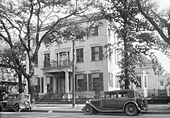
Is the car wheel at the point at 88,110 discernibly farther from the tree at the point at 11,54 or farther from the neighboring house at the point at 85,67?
the neighboring house at the point at 85,67

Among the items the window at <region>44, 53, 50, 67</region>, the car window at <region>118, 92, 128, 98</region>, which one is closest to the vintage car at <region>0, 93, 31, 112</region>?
the car window at <region>118, 92, 128, 98</region>

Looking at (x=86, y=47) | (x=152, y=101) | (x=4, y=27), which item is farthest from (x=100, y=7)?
(x=86, y=47)

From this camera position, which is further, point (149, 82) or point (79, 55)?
point (149, 82)

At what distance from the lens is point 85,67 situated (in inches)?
1494

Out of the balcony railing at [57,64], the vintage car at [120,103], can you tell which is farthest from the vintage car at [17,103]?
the balcony railing at [57,64]

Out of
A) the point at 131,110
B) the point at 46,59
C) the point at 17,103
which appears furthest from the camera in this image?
the point at 46,59

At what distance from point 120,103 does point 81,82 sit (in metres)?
19.5

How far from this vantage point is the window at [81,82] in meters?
37.6

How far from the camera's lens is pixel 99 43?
37.1 meters

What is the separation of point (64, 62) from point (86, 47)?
12.4 ft

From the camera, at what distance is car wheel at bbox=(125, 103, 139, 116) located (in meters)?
18.2

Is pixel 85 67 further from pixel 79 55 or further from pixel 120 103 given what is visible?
pixel 120 103

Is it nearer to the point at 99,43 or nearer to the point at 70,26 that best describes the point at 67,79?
the point at 99,43

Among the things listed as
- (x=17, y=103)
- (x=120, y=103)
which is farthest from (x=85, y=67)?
(x=120, y=103)
